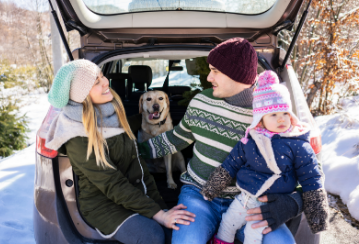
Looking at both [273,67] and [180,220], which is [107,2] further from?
[180,220]

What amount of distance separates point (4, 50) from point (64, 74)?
18.7m

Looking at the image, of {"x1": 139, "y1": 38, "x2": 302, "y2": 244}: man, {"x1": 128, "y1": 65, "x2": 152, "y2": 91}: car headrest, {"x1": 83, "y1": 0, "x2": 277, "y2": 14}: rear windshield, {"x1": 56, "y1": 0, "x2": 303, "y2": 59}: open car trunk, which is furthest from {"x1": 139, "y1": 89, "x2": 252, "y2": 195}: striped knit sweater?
{"x1": 128, "y1": 65, "x2": 152, "y2": 91}: car headrest

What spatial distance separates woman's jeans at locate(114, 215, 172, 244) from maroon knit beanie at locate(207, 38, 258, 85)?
100 cm

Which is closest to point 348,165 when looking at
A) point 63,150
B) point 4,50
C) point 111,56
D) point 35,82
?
point 111,56

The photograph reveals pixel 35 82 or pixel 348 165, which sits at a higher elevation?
pixel 35 82

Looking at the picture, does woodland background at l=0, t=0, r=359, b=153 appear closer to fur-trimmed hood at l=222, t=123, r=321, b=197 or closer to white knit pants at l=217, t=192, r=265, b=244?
fur-trimmed hood at l=222, t=123, r=321, b=197

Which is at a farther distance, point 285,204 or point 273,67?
point 273,67

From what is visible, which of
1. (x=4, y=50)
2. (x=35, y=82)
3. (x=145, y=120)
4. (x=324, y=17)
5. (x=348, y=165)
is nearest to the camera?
(x=145, y=120)

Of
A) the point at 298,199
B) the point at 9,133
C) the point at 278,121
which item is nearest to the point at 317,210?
the point at 298,199

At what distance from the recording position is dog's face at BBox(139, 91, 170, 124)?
2.95 m

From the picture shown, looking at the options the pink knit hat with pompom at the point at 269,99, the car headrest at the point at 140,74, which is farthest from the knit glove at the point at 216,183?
the car headrest at the point at 140,74

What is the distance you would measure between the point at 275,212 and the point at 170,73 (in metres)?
2.92

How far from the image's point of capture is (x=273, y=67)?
224cm

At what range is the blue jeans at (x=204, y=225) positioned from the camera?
1489mm
